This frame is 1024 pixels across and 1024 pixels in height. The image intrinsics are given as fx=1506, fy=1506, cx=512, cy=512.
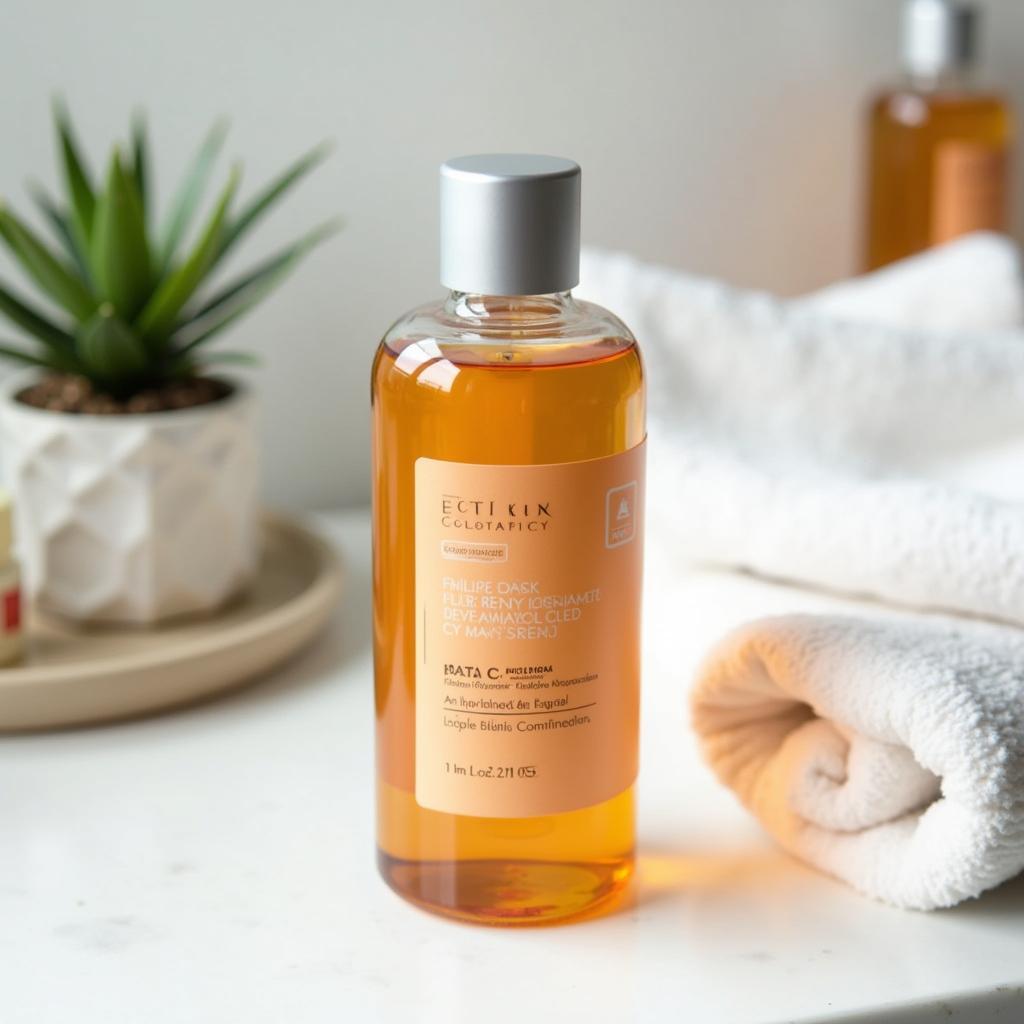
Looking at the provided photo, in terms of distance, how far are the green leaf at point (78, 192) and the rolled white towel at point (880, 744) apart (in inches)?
14.8

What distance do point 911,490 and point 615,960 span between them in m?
0.21

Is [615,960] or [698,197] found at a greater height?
[698,197]

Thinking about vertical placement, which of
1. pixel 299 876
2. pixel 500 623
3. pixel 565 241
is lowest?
pixel 299 876

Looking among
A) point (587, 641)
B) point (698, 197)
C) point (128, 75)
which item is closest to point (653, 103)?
point (698, 197)

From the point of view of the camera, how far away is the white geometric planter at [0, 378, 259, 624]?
679 mm

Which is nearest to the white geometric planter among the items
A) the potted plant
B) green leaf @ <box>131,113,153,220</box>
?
the potted plant

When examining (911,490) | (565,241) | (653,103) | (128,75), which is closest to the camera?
(565,241)

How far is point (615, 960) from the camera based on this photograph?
0.47 metres

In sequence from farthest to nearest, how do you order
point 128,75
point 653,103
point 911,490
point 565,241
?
point 653,103
point 128,75
point 911,490
point 565,241

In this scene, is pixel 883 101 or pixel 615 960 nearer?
pixel 615 960

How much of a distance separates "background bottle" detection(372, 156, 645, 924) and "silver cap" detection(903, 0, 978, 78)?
51cm

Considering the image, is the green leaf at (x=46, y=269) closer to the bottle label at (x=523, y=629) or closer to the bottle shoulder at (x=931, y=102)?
the bottle label at (x=523, y=629)

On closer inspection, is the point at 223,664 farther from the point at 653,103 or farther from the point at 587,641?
the point at 653,103

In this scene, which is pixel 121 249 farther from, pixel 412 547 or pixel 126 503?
pixel 412 547
